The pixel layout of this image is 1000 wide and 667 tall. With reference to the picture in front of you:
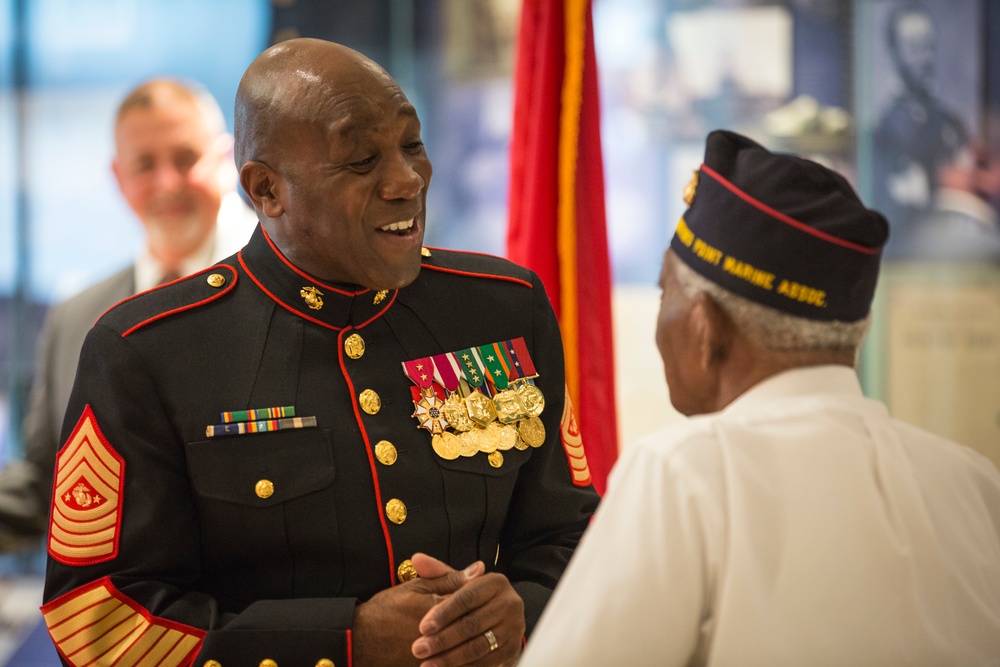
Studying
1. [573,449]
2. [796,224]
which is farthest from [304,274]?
[796,224]

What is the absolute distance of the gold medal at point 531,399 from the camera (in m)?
1.90

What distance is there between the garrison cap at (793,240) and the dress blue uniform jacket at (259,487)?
662 millimetres

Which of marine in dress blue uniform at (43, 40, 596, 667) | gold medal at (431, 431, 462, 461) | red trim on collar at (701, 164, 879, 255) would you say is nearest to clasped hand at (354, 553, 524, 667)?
marine in dress blue uniform at (43, 40, 596, 667)

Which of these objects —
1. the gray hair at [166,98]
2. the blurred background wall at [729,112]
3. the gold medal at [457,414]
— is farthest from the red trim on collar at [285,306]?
the blurred background wall at [729,112]

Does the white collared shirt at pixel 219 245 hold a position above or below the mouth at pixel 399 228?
below

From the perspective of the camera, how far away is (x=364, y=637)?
63.7 inches

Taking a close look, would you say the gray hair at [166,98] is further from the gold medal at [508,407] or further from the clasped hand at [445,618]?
the clasped hand at [445,618]

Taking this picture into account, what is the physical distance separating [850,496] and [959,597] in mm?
208

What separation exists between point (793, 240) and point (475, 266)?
2.75 ft

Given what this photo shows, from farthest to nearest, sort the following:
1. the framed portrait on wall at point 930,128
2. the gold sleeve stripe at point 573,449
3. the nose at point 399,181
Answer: the framed portrait on wall at point 930,128, the gold sleeve stripe at point 573,449, the nose at point 399,181

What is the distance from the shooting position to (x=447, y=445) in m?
1.81

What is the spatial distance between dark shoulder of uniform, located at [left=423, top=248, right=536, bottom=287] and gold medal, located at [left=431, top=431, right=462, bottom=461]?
0.35 m

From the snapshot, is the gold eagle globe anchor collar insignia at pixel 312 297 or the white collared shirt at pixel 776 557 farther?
the gold eagle globe anchor collar insignia at pixel 312 297

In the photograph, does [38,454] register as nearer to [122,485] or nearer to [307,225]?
[122,485]
